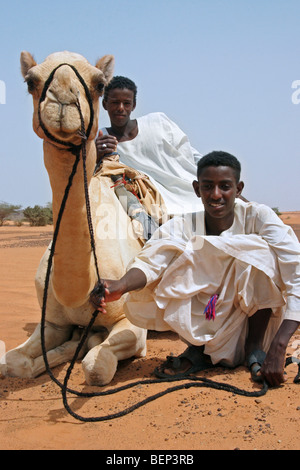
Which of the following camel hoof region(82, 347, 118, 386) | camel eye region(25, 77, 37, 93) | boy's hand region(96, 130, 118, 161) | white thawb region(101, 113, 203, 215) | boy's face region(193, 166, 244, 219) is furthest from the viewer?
white thawb region(101, 113, 203, 215)

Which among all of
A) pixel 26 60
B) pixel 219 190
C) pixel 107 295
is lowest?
pixel 107 295

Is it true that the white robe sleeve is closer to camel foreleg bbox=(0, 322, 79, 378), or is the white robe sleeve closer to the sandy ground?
the sandy ground

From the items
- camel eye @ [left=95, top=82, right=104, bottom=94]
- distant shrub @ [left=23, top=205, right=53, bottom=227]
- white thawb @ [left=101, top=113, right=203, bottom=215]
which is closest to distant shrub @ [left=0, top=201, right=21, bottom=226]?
distant shrub @ [left=23, top=205, right=53, bottom=227]

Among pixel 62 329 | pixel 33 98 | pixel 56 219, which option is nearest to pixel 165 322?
pixel 62 329

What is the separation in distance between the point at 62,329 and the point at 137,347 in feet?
2.06

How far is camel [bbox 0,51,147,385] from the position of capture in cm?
275

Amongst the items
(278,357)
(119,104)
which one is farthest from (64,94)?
(119,104)

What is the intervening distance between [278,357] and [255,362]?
0.30 metres

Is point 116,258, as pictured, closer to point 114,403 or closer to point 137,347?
point 137,347

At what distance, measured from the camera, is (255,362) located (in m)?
3.62

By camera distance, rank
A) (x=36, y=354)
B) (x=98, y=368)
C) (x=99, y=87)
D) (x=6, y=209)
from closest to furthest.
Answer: (x=99, y=87), (x=98, y=368), (x=36, y=354), (x=6, y=209)

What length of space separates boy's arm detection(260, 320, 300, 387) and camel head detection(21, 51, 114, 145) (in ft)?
5.54

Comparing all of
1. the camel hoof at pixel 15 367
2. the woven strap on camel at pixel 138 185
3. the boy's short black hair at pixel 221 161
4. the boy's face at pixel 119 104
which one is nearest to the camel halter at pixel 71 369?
the camel hoof at pixel 15 367

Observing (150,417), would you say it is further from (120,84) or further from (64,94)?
(120,84)
